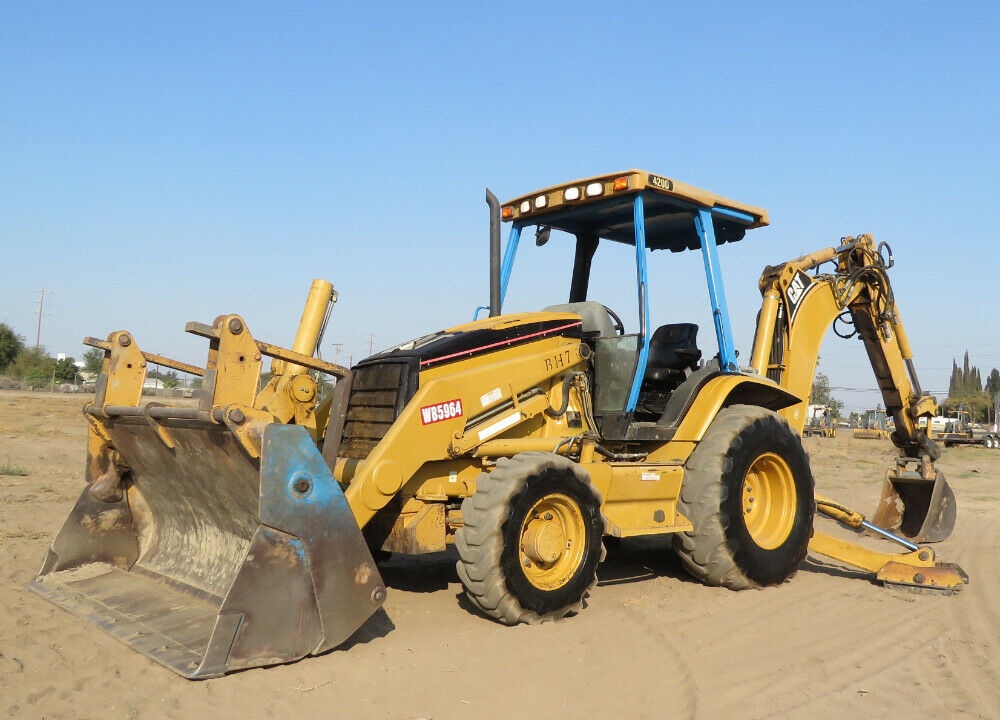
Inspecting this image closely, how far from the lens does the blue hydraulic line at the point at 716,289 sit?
693 centimetres

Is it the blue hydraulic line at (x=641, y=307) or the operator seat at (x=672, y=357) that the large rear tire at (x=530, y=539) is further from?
the operator seat at (x=672, y=357)

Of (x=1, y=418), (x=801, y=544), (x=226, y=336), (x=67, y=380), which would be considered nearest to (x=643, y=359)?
(x=801, y=544)

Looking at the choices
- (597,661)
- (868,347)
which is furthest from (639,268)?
(868,347)

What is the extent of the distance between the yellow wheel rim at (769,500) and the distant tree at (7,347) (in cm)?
5753

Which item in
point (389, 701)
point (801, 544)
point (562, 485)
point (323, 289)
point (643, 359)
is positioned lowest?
point (389, 701)

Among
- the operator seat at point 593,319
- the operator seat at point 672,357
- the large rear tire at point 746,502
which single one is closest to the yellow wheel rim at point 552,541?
the large rear tire at point 746,502

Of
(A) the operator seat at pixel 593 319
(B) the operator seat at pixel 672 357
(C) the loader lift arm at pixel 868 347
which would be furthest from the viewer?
(C) the loader lift arm at pixel 868 347

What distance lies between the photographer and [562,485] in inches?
204

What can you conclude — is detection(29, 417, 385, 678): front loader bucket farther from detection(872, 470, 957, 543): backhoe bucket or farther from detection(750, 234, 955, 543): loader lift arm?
detection(872, 470, 957, 543): backhoe bucket

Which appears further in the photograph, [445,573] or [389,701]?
[445,573]

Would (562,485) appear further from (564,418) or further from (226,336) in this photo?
(226,336)

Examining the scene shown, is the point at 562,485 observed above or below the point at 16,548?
above

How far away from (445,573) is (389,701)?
294 centimetres

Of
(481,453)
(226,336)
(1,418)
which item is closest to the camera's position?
(226,336)
